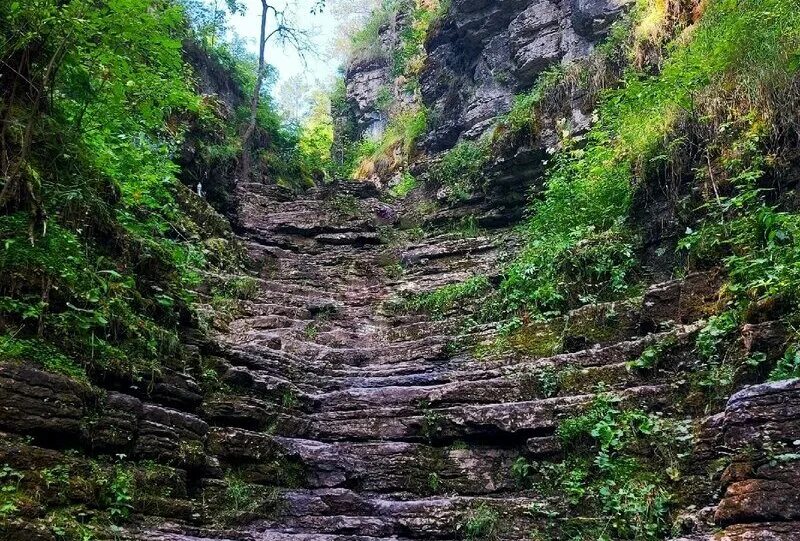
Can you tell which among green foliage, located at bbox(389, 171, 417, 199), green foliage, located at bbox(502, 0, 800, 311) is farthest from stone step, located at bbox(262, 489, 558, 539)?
green foliage, located at bbox(389, 171, 417, 199)

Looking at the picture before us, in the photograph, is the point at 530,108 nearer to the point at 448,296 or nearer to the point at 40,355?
the point at 448,296

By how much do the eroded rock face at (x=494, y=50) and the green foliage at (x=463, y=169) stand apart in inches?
68.2

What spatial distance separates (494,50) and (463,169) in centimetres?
500

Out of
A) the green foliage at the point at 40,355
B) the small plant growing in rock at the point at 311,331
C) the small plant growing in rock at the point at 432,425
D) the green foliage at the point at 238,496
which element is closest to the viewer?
the green foliage at the point at 40,355

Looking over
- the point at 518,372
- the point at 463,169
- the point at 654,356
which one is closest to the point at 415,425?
the point at 518,372

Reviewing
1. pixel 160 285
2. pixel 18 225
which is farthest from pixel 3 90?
pixel 160 285

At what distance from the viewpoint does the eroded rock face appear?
15.8 m

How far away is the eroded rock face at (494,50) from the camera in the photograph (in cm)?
1583

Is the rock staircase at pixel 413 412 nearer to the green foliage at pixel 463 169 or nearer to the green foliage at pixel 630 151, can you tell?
the green foliage at pixel 630 151

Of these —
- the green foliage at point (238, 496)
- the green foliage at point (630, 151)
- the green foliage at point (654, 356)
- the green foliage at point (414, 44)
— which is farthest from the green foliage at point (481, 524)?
the green foliage at point (414, 44)

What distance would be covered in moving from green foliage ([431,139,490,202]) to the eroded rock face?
1.73 meters

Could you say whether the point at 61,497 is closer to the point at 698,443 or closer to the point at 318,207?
the point at 698,443

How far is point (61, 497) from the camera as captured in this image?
4109 mm

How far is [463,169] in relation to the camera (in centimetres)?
1591
